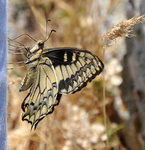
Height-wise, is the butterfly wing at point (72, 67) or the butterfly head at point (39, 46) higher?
the butterfly head at point (39, 46)

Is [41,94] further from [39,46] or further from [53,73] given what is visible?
[39,46]

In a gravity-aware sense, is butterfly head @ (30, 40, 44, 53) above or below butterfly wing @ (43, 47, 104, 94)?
above

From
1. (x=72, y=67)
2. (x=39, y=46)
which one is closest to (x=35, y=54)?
(x=39, y=46)

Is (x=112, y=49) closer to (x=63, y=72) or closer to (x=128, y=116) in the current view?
(x=128, y=116)

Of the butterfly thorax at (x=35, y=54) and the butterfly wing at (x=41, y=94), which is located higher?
the butterfly thorax at (x=35, y=54)

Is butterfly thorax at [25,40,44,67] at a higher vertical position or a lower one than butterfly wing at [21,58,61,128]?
higher

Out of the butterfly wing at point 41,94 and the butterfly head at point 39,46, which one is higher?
the butterfly head at point 39,46
